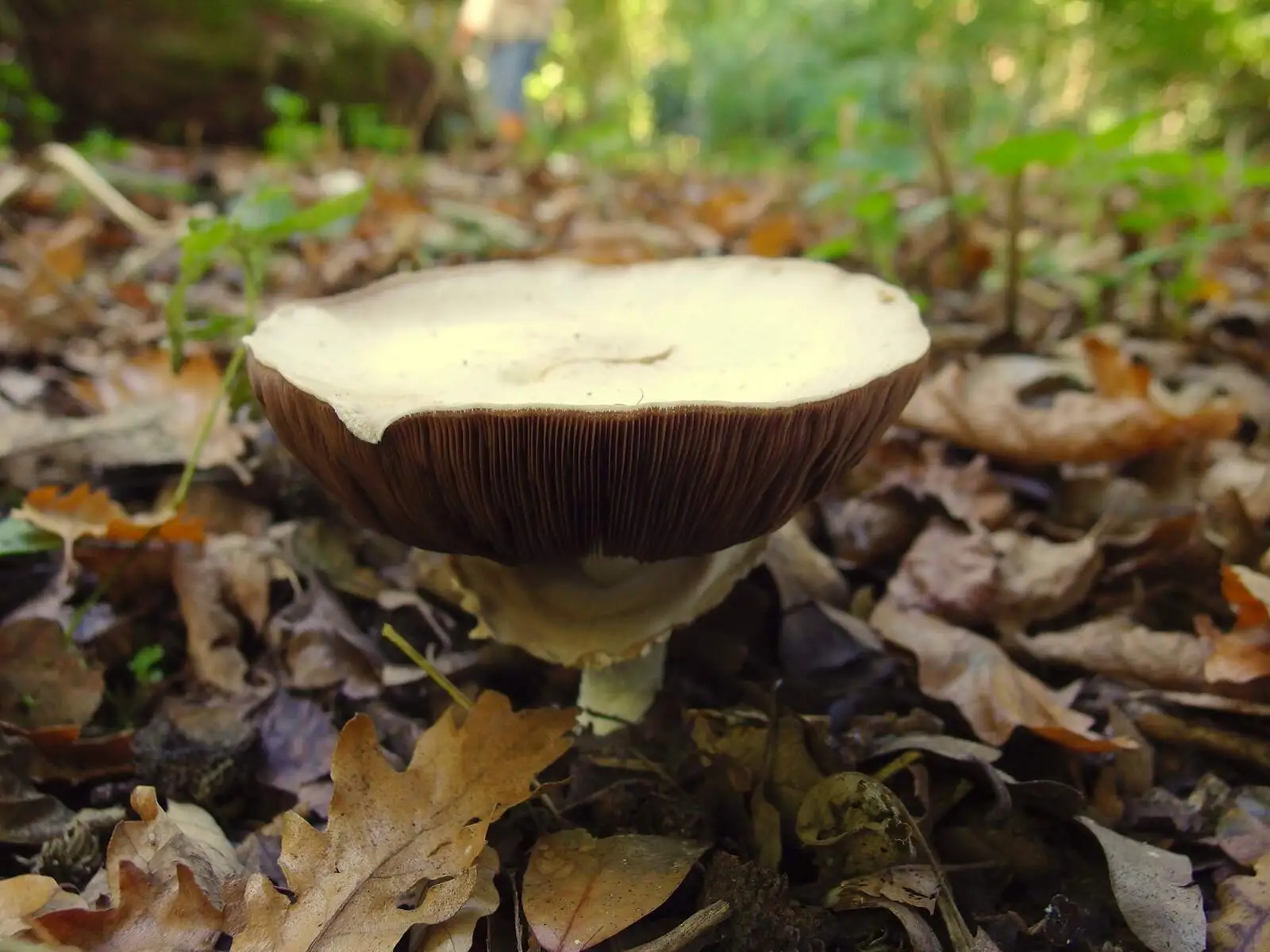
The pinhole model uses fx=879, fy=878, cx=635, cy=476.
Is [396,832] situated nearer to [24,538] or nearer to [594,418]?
[594,418]

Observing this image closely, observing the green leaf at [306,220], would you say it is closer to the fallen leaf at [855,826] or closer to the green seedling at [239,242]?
the green seedling at [239,242]

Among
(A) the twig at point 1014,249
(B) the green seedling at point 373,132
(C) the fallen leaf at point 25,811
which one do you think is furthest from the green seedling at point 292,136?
(C) the fallen leaf at point 25,811

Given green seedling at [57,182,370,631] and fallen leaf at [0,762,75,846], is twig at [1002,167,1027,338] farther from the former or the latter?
fallen leaf at [0,762,75,846]

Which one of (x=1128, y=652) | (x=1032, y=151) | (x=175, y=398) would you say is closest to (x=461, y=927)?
(x=1128, y=652)

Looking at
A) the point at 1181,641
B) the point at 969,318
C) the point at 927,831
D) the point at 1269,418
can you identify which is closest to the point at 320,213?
the point at 927,831

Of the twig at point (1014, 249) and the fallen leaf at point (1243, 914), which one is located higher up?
the twig at point (1014, 249)

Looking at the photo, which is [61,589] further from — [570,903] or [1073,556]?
[1073,556]
